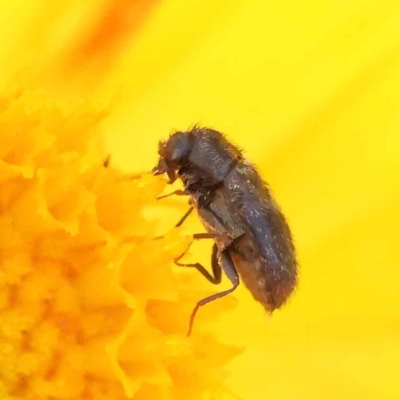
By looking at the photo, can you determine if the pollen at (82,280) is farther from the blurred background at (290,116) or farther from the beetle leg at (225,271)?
the blurred background at (290,116)

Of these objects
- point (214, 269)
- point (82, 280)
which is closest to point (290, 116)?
point (214, 269)

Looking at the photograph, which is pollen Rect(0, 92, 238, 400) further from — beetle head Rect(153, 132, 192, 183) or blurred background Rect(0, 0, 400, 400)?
blurred background Rect(0, 0, 400, 400)

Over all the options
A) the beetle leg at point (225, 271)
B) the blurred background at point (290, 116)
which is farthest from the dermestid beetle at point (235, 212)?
the blurred background at point (290, 116)

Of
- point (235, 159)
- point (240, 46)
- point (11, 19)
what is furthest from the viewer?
point (240, 46)

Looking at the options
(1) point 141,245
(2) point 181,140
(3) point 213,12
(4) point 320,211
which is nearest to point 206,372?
(1) point 141,245

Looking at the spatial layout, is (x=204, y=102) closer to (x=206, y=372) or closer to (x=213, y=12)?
(x=213, y=12)

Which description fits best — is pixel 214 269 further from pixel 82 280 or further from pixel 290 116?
pixel 290 116

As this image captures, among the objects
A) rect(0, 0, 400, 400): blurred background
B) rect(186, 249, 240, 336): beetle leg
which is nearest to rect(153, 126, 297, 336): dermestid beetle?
rect(186, 249, 240, 336): beetle leg
